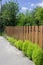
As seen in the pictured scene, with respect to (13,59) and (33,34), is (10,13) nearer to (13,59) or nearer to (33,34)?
(33,34)

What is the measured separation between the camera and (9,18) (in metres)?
71.6

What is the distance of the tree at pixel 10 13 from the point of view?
71375 mm

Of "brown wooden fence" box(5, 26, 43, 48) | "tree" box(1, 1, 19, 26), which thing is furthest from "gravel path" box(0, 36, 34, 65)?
"tree" box(1, 1, 19, 26)

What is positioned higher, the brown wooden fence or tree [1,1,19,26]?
the brown wooden fence

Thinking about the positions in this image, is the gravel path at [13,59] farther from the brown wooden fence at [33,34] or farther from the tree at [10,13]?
the tree at [10,13]

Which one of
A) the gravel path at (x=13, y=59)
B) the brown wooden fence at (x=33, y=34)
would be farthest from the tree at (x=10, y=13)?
the gravel path at (x=13, y=59)

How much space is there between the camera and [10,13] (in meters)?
73.2

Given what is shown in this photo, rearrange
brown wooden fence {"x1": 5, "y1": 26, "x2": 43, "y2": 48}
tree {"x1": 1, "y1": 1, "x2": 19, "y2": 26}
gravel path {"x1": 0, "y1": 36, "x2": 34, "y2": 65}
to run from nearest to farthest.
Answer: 1. gravel path {"x1": 0, "y1": 36, "x2": 34, "y2": 65}
2. brown wooden fence {"x1": 5, "y1": 26, "x2": 43, "y2": 48}
3. tree {"x1": 1, "y1": 1, "x2": 19, "y2": 26}

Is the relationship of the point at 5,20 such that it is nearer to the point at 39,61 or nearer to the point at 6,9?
the point at 6,9

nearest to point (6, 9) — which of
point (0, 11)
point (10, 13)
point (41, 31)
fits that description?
point (10, 13)

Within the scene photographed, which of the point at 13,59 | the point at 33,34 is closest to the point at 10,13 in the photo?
→ the point at 33,34

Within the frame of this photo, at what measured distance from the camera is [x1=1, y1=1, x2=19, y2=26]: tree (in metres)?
71.4

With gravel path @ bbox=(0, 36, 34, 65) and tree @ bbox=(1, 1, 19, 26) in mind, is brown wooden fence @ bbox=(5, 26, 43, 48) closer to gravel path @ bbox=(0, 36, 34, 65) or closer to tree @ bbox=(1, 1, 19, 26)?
gravel path @ bbox=(0, 36, 34, 65)

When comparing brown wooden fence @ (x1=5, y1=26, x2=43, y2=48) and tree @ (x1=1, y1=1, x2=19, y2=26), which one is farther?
tree @ (x1=1, y1=1, x2=19, y2=26)
